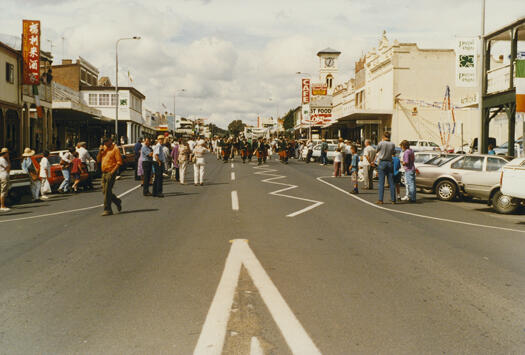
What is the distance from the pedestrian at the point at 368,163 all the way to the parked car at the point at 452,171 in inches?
79.3

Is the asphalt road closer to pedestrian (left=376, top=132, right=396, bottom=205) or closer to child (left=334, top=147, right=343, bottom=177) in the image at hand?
pedestrian (left=376, top=132, right=396, bottom=205)

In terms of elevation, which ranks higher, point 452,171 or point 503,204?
point 452,171

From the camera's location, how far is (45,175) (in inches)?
709

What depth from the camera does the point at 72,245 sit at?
9.00m

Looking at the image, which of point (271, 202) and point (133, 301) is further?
point (271, 202)

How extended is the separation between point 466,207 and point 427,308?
11.1 m

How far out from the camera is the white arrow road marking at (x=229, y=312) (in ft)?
14.4

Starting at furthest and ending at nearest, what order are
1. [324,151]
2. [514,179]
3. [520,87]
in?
[324,151] < [520,87] < [514,179]

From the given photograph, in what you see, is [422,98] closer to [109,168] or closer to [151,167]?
[151,167]

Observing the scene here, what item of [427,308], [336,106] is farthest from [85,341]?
[336,106]

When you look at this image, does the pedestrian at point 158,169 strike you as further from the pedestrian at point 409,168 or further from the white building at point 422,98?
the white building at point 422,98

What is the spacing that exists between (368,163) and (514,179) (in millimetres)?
8048

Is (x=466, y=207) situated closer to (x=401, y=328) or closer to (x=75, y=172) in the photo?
(x=401, y=328)

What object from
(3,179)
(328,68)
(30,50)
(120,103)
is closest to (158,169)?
(3,179)
